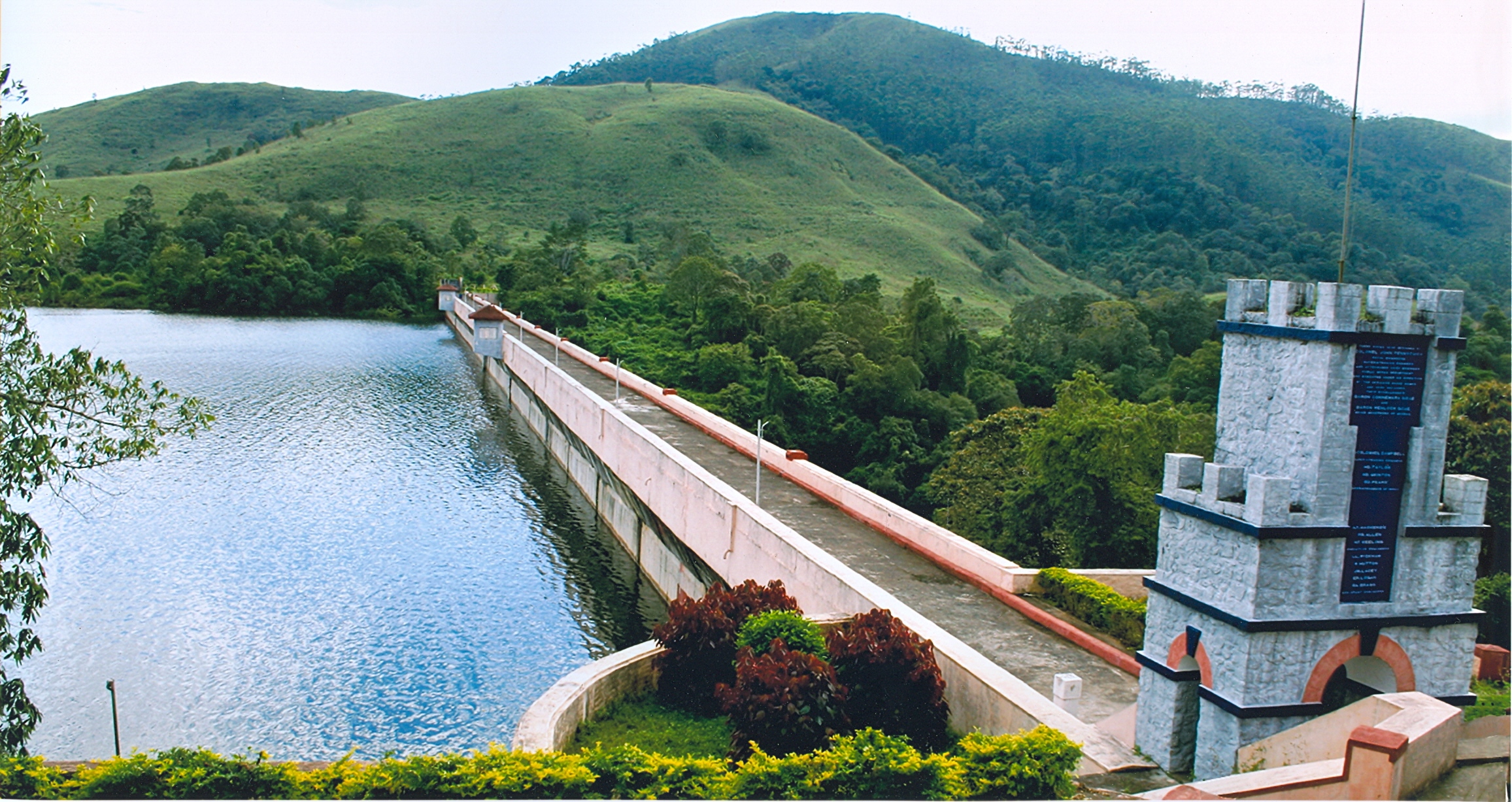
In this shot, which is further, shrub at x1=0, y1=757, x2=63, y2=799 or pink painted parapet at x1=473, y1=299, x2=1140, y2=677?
pink painted parapet at x1=473, y1=299, x2=1140, y2=677

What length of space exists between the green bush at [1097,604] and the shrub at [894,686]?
4036 millimetres

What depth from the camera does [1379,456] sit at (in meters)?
Result: 10.7

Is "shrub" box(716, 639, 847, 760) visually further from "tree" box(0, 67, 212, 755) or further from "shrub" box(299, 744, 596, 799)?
"tree" box(0, 67, 212, 755)

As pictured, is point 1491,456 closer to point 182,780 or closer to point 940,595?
point 940,595

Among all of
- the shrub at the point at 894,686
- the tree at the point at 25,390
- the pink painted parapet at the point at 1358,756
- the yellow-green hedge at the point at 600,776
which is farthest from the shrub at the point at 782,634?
the tree at the point at 25,390

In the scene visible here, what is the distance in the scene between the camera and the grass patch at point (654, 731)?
1393 centimetres

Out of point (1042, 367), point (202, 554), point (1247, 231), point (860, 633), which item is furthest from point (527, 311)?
point (1247, 231)

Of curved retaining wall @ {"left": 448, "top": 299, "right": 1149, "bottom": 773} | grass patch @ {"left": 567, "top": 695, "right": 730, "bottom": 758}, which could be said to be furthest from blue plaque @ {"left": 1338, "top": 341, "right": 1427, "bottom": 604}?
grass patch @ {"left": 567, "top": 695, "right": 730, "bottom": 758}

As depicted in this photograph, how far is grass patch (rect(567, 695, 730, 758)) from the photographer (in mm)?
→ 13930

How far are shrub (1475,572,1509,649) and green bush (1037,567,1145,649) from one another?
1119 centimetres

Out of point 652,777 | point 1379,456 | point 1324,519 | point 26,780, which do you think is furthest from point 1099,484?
point 26,780

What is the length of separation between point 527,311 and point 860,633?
70.7m

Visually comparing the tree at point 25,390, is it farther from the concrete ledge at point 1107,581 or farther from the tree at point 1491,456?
the tree at point 1491,456

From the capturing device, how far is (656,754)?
439 inches
